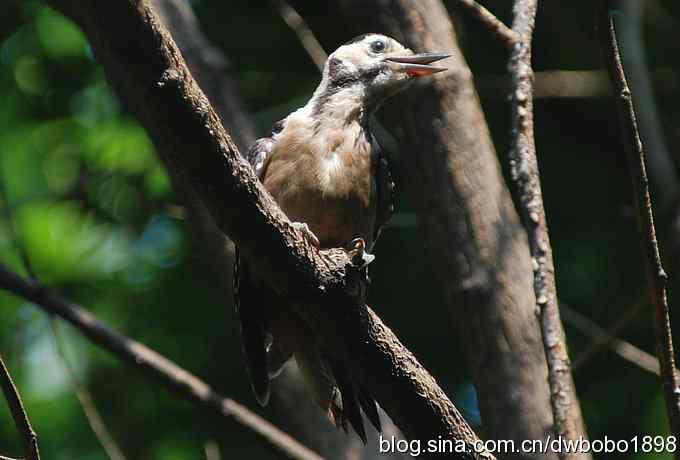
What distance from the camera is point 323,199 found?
4172mm

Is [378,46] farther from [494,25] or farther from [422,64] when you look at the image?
[494,25]

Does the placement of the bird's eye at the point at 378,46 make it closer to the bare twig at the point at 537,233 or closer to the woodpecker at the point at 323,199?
the woodpecker at the point at 323,199

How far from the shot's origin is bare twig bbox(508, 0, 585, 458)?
3.41 meters

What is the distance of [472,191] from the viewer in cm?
427

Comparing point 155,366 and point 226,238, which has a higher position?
point 226,238

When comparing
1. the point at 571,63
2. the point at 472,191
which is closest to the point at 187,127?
the point at 472,191

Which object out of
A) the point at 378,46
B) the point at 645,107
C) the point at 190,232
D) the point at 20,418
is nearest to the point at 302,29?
the point at 378,46

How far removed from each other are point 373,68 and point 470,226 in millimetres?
1056

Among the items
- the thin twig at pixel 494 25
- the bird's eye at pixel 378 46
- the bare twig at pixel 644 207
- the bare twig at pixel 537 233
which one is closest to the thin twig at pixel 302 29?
the bird's eye at pixel 378 46

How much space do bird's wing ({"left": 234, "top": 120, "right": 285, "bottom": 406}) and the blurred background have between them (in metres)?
1.49

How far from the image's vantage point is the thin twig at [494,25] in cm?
380

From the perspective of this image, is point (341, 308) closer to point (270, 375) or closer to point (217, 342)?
point (270, 375)

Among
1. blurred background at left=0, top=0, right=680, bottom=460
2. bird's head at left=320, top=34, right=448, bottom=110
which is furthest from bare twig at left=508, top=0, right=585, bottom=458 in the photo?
blurred background at left=0, top=0, right=680, bottom=460

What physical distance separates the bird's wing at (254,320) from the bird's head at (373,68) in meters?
0.71
